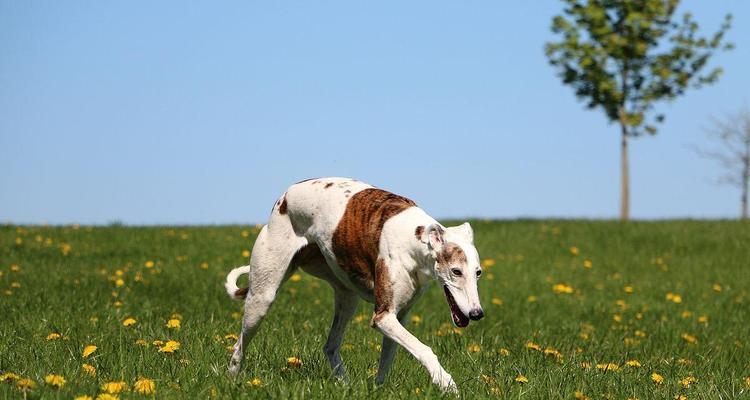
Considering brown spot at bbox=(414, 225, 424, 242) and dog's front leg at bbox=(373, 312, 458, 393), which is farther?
brown spot at bbox=(414, 225, 424, 242)

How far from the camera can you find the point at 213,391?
15.3ft

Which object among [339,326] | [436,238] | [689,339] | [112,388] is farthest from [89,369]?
[689,339]

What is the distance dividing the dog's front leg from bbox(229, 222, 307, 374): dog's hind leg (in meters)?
1.05

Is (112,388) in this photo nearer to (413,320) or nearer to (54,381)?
(54,381)

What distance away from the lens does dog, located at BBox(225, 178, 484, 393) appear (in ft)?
15.5

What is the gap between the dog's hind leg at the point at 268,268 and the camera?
19.3 feet

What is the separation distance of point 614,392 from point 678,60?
76.9ft

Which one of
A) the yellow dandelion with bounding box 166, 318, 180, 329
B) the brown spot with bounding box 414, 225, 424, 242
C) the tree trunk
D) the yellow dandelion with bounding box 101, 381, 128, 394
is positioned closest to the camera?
the yellow dandelion with bounding box 101, 381, 128, 394

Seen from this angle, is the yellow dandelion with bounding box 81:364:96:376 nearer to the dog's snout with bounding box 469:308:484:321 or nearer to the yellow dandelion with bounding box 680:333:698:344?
the dog's snout with bounding box 469:308:484:321

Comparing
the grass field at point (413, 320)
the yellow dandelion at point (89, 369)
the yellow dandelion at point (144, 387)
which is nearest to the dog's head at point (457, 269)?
the grass field at point (413, 320)

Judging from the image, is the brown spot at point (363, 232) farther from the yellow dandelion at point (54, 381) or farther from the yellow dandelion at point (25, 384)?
the yellow dandelion at point (25, 384)

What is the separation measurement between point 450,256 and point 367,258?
2.75 ft

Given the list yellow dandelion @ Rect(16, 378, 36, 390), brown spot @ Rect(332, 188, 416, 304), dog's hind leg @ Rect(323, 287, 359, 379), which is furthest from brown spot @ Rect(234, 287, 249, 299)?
yellow dandelion @ Rect(16, 378, 36, 390)

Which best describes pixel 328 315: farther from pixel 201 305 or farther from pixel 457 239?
pixel 457 239
